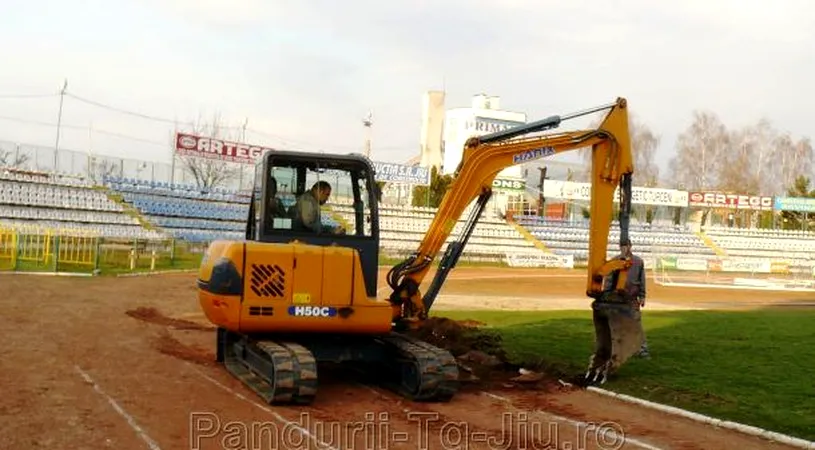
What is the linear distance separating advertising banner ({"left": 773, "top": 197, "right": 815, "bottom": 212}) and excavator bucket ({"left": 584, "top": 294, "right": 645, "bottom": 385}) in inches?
2709

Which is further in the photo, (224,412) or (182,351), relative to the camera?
(182,351)

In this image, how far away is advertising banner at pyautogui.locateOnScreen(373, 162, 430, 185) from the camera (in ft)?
179

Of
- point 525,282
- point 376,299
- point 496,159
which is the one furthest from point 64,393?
point 525,282

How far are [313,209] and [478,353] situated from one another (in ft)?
13.0

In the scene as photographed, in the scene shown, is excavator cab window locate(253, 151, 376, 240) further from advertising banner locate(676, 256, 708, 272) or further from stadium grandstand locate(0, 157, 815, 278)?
advertising banner locate(676, 256, 708, 272)

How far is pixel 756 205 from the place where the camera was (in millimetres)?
71250

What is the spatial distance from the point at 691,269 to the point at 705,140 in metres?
46.7

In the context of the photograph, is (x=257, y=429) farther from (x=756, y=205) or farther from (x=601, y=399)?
(x=756, y=205)

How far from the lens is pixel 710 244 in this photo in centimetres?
6406

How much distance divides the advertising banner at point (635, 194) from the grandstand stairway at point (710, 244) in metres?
3.07

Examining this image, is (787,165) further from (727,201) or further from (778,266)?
(778,266)

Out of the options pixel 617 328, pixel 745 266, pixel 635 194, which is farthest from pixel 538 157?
pixel 635 194

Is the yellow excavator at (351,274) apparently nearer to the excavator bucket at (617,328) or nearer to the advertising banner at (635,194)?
the excavator bucket at (617,328)

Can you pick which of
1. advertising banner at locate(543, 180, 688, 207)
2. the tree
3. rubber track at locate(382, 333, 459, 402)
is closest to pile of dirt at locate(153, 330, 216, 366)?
rubber track at locate(382, 333, 459, 402)
